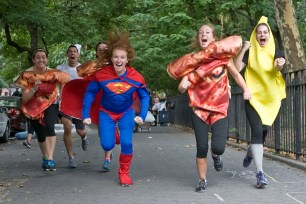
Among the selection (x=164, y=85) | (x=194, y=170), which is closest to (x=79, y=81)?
(x=194, y=170)

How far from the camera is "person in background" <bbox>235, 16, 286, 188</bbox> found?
7.68 m

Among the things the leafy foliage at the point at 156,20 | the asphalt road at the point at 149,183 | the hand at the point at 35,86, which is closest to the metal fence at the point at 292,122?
the asphalt road at the point at 149,183

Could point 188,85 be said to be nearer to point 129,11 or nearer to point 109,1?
point 109,1

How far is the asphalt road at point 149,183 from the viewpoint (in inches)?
268

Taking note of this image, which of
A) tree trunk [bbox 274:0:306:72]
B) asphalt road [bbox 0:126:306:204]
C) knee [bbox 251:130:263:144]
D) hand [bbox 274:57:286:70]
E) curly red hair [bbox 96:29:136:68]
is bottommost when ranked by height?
asphalt road [bbox 0:126:306:204]

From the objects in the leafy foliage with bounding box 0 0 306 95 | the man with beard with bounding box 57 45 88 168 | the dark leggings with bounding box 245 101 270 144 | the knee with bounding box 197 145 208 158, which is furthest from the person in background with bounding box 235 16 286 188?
the leafy foliage with bounding box 0 0 306 95

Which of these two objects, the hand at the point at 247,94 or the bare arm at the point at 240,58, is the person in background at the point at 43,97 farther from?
the hand at the point at 247,94

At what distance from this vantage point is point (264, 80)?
25.5 ft

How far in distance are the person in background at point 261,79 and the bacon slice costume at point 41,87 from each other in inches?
122

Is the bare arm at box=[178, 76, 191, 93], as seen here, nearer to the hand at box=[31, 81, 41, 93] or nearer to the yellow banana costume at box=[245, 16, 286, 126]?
the yellow banana costume at box=[245, 16, 286, 126]

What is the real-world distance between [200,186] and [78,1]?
51.9 ft

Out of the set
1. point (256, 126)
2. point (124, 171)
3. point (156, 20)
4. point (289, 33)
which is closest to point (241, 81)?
point (256, 126)

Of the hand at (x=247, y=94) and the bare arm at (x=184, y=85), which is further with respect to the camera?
the hand at (x=247, y=94)

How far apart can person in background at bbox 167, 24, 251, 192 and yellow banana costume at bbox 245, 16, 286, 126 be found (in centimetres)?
42
